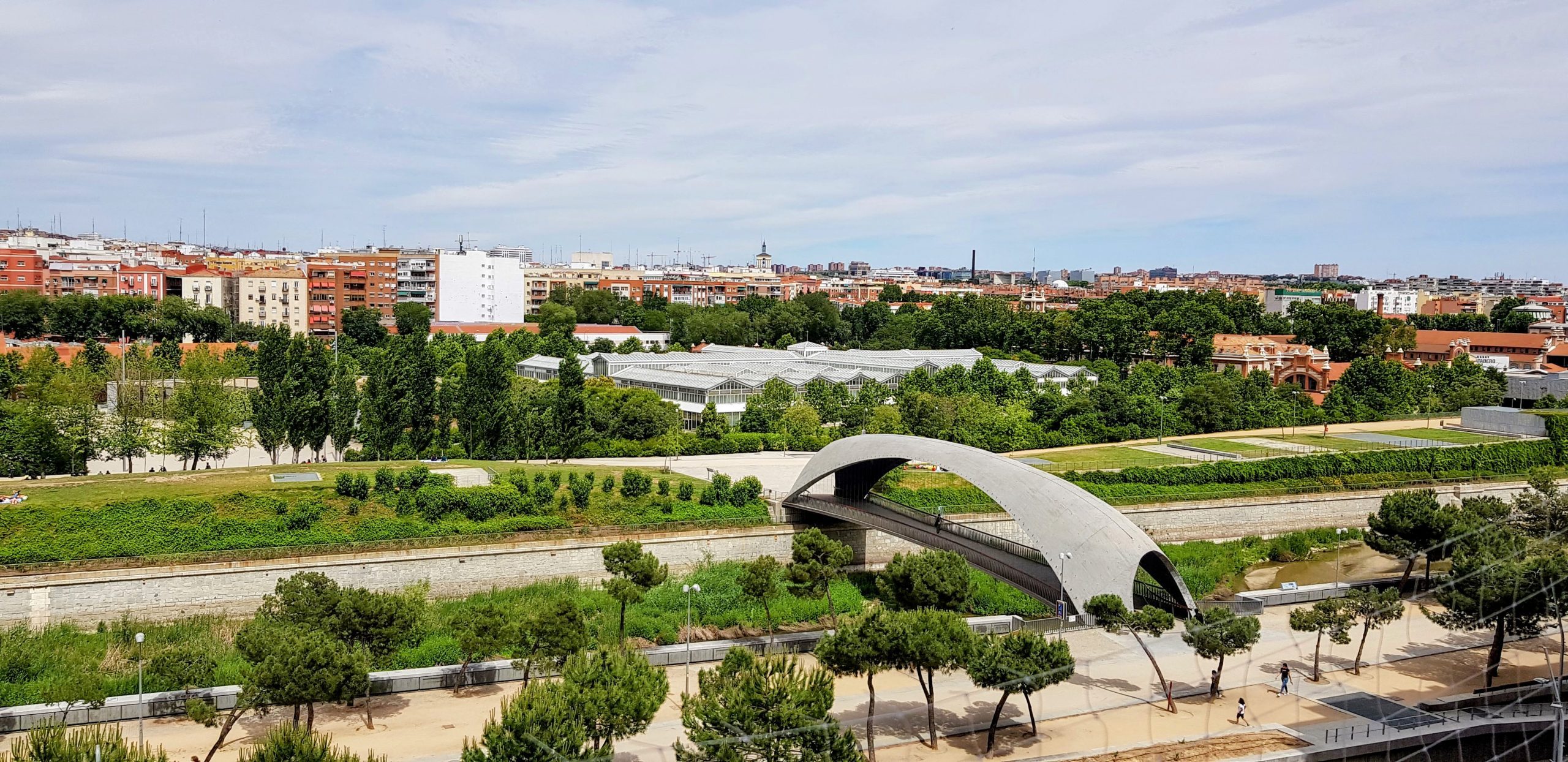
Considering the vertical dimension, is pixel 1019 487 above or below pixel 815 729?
above

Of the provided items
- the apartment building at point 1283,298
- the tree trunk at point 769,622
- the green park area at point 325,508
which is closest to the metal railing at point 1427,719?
the tree trunk at point 769,622

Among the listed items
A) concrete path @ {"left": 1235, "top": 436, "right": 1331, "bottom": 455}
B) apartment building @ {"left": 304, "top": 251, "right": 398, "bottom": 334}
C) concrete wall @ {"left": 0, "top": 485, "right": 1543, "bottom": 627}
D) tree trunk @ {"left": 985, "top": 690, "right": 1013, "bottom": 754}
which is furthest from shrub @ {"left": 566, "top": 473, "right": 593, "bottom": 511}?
apartment building @ {"left": 304, "top": 251, "right": 398, "bottom": 334}

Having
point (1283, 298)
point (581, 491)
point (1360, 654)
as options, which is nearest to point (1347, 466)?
point (1360, 654)

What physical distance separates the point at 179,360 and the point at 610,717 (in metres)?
40.7

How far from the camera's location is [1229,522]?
28844mm

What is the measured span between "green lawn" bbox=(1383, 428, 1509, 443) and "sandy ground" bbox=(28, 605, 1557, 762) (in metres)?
19.8

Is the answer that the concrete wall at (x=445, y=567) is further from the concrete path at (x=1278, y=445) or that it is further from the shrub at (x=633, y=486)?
the concrete path at (x=1278, y=445)

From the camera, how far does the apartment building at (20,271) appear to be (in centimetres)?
6544

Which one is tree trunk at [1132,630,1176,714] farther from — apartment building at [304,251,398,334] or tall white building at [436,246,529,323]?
tall white building at [436,246,529,323]

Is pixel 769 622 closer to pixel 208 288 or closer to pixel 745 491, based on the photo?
pixel 745 491

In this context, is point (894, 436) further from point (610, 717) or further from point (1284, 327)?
point (1284, 327)

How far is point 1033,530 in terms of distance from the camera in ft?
62.3

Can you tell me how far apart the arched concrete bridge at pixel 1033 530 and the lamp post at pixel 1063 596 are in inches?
1.4

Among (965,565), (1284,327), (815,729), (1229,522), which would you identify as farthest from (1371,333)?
(815,729)
